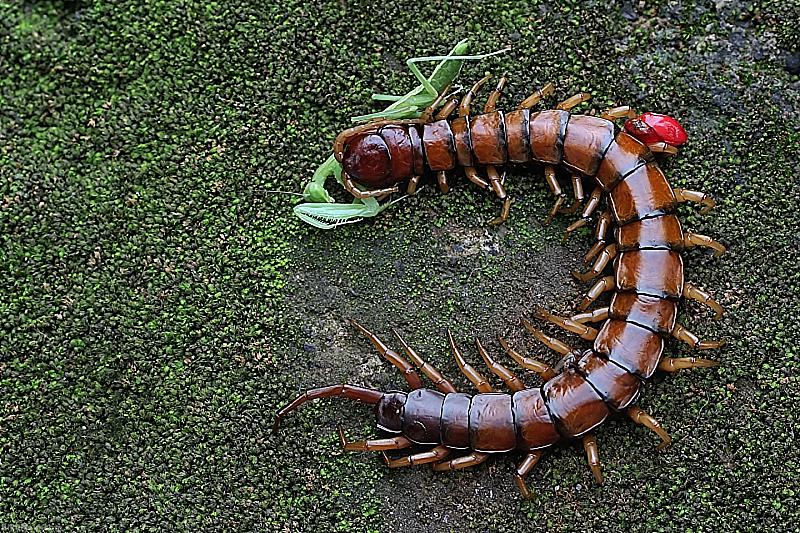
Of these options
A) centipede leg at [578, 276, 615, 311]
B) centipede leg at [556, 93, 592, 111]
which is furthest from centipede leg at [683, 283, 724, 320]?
centipede leg at [556, 93, 592, 111]

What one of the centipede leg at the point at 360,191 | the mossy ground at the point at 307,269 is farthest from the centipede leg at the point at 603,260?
the centipede leg at the point at 360,191

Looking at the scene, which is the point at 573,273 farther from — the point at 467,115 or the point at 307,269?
the point at 307,269

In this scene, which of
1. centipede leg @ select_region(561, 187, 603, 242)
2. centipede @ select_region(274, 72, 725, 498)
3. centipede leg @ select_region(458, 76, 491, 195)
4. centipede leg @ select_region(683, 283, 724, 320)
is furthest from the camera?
centipede leg @ select_region(458, 76, 491, 195)

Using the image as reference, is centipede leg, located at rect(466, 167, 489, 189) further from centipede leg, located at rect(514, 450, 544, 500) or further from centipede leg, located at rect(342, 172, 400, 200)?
centipede leg, located at rect(514, 450, 544, 500)

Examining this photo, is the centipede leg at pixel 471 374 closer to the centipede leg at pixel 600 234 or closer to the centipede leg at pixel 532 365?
the centipede leg at pixel 532 365

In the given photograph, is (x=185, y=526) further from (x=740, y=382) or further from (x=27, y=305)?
(x=740, y=382)

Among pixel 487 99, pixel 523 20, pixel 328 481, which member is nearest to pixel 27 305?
pixel 328 481
